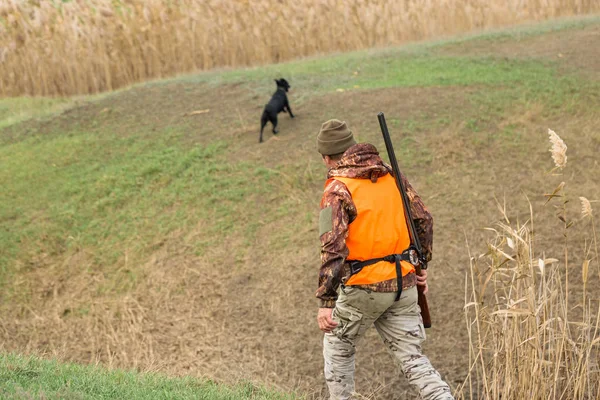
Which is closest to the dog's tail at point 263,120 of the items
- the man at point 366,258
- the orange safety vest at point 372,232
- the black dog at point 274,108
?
the black dog at point 274,108

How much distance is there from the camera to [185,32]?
543 inches

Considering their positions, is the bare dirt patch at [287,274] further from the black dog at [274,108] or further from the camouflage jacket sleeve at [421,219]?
the camouflage jacket sleeve at [421,219]

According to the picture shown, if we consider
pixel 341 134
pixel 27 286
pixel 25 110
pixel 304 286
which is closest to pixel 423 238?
pixel 341 134

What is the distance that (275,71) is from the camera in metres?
12.2

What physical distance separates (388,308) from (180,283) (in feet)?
11.5

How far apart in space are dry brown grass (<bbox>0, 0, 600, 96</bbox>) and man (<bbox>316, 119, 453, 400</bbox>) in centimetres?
1006

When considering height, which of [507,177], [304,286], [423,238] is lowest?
[304,286]

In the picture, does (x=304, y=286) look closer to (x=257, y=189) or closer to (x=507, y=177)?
(x=257, y=189)

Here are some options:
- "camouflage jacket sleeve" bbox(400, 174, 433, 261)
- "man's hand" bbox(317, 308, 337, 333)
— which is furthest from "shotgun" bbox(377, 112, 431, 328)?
"man's hand" bbox(317, 308, 337, 333)

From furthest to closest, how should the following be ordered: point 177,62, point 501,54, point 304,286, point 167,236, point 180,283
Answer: point 177,62 < point 501,54 < point 167,236 < point 180,283 < point 304,286

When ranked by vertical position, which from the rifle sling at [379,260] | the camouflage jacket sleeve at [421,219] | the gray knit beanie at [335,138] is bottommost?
the rifle sling at [379,260]

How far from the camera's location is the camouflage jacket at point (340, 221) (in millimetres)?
3844

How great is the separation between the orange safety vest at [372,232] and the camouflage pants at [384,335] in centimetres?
11

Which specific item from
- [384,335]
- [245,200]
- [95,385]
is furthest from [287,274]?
[384,335]
